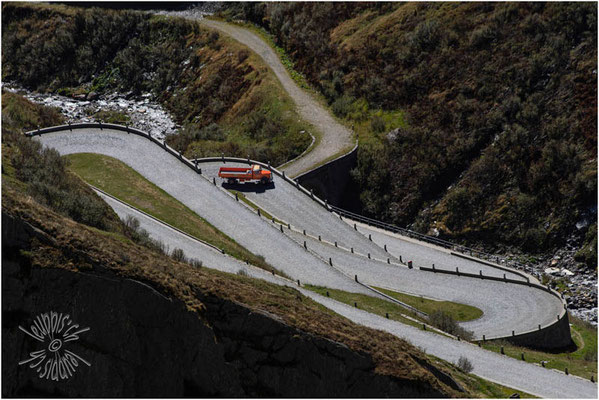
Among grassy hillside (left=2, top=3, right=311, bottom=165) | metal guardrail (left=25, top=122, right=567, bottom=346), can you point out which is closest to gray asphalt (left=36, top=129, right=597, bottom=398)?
metal guardrail (left=25, top=122, right=567, bottom=346)

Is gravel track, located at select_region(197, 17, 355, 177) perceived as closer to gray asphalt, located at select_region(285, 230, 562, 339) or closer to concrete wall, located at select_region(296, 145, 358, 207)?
concrete wall, located at select_region(296, 145, 358, 207)

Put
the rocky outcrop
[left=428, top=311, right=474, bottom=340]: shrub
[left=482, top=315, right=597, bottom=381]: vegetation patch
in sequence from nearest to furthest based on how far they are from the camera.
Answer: the rocky outcrop < [left=482, top=315, right=597, bottom=381]: vegetation patch < [left=428, top=311, right=474, bottom=340]: shrub

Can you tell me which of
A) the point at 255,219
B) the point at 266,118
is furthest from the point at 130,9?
the point at 255,219

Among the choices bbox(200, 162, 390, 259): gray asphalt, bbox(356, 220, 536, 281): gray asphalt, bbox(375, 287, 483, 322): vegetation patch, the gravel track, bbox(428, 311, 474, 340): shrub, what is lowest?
bbox(428, 311, 474, 340): shrub

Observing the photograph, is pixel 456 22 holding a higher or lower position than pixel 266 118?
higher

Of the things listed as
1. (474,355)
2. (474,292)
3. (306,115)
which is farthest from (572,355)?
(306,115)

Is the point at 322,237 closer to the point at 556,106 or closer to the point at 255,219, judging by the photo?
the point at 255,219
